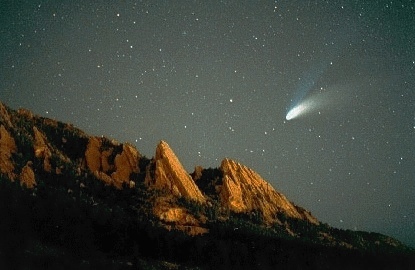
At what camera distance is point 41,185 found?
176 m

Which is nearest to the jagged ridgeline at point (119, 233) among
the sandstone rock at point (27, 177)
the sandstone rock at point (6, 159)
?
the sandstone rock at point (27, 177)

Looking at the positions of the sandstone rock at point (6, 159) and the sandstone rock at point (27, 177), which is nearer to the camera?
the sandstone rock at point (27, 177)

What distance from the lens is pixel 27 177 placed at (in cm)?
17588

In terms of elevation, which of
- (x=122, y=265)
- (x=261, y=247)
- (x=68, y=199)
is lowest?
(x=122, y=265)

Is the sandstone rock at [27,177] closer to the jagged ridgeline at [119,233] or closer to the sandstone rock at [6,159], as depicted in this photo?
the jagged ridgeline at [119,233]

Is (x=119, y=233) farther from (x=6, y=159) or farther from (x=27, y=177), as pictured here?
(x=6, y=159)

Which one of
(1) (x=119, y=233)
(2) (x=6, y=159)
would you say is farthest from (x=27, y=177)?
(1) (x=119, y=233)

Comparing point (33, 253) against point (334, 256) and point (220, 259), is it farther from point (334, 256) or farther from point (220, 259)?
point (334, 256)

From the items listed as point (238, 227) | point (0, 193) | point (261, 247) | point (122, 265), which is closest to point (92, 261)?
point (122, 265)

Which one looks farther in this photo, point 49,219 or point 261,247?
point 261,247

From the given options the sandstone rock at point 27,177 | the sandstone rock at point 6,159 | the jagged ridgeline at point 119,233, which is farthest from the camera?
the sandstone rock at point 6,159

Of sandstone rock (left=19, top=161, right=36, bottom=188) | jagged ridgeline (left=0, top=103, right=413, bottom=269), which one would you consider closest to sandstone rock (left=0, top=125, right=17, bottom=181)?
jagged ridgeline (left=0, top=103, right=413, bottom=269)

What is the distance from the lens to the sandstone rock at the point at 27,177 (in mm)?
171750

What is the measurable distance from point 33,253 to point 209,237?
249 ft
